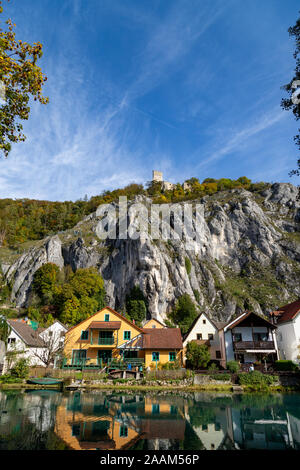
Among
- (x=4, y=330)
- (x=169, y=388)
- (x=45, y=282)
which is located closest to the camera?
(x=169, y=388)

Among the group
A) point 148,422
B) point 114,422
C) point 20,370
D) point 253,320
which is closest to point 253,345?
point 253,320

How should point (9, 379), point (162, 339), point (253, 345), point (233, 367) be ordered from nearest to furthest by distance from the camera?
1. point (9, 379)
2. point (233, 367)
3. point (253, 345)
4. point (162, 339)

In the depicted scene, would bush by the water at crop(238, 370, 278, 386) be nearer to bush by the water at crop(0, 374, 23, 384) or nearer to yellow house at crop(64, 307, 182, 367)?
yellow house at crop(64, 307, 182, 367)

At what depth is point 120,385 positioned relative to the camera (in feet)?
92.5

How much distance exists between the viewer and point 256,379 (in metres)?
28.2

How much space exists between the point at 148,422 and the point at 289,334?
97.6 feet

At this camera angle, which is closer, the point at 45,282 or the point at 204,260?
the point at 45,282

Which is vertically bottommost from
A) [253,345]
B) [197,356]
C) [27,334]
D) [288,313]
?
[197,356]

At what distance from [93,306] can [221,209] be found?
186 feet

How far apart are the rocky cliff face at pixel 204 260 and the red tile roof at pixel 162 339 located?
61.0 ft

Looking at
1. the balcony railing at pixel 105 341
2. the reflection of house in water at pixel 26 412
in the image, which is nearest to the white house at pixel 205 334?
the balcony railing at pixel 105 341

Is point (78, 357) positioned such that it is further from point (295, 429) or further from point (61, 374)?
point (295, 429)

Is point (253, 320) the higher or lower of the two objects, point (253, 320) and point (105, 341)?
the higher
